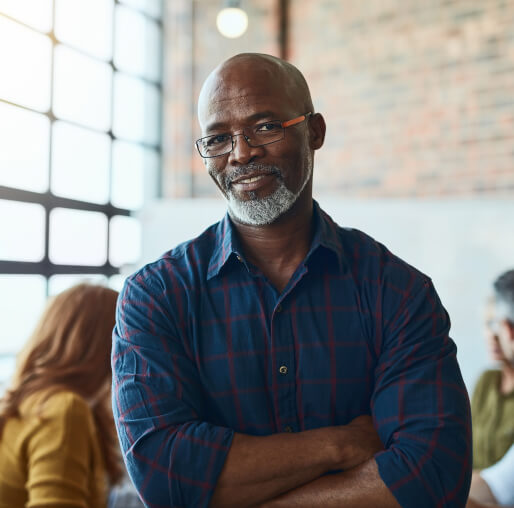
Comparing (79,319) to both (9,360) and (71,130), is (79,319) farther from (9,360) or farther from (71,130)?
(71,130)

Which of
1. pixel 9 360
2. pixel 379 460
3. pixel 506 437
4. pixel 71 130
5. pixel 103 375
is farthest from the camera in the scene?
pixel 71 130

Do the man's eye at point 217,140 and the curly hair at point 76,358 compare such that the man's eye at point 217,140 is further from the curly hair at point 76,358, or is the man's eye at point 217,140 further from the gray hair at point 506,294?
the gray hair at point 506,294

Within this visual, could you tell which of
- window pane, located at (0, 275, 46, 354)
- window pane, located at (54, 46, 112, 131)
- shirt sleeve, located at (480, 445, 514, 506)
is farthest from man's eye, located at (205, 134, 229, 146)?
Answer: window pane, located at (54, 46, 112, 131)

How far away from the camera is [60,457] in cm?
168

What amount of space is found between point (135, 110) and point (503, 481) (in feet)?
13.4

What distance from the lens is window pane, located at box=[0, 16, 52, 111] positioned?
12.3 feet

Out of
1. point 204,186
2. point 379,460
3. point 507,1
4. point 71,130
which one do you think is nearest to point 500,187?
point 507,1

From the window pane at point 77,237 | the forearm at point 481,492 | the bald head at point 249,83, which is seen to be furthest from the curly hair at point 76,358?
the window pane at point 77,237

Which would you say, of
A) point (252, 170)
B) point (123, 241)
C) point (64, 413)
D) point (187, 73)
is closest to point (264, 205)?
point (252, 170)

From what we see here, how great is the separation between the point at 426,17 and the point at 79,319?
3.51 m

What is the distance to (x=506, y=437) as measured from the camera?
2.15 metres

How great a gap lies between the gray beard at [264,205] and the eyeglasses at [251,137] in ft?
0.27

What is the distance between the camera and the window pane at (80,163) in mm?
4160

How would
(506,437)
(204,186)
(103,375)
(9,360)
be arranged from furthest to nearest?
(204,186)
(9,360)
(506,437)
(103,375)
